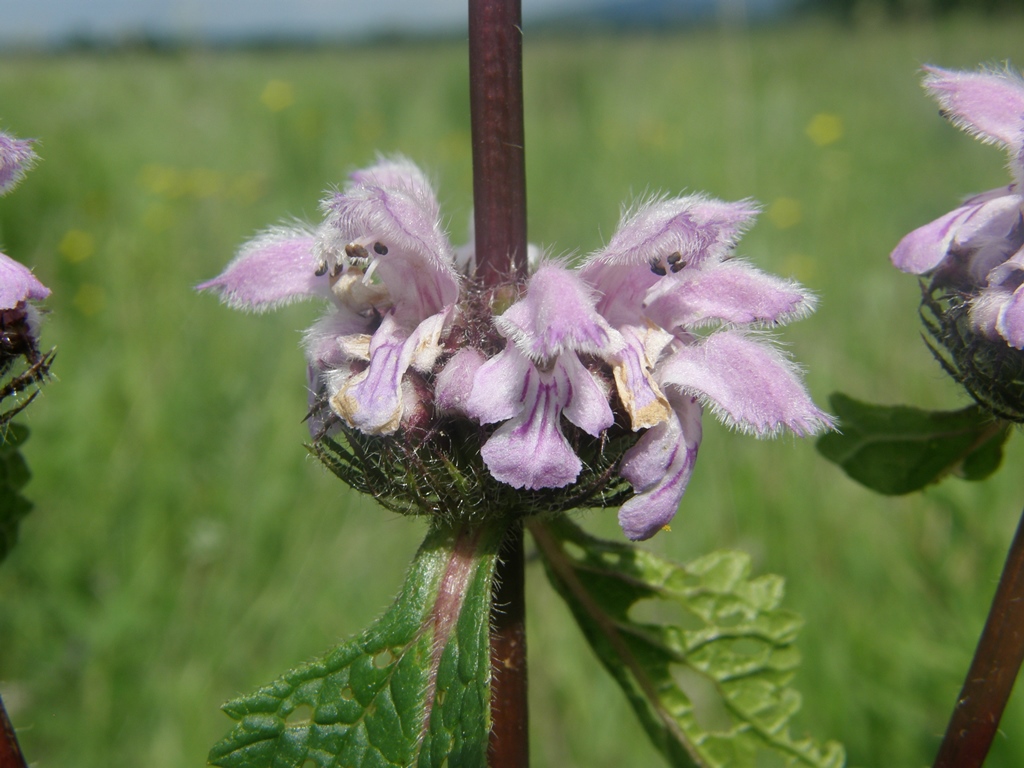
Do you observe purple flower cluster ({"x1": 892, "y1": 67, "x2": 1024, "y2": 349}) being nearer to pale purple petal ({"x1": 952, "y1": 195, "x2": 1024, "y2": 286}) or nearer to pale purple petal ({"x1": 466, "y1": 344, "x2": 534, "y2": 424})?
pale purple petal ({"x1": 952, "y1": 195, "x2": 1024, "y2": 286})

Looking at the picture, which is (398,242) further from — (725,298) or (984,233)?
(984,233)

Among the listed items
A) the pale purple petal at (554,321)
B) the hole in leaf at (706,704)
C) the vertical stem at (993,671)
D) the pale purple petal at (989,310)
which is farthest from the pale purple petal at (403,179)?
the hole in leaf at (706,704)

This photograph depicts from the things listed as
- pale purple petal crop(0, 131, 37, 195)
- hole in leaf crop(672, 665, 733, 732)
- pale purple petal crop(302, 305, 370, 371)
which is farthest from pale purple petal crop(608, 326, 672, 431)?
hole in leaf crop(672, 665, 733, 732)

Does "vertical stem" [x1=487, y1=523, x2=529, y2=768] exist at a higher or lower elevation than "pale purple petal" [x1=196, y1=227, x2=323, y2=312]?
lower

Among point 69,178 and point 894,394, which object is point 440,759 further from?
point 69,178

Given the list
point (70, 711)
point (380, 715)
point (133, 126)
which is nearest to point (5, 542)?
point (380, 715)

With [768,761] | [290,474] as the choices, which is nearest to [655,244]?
[768,761]

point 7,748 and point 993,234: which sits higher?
point 993,234
